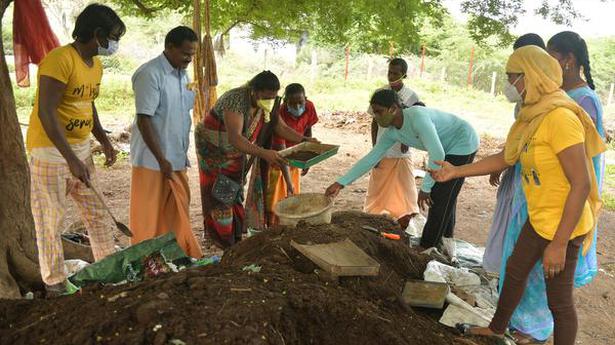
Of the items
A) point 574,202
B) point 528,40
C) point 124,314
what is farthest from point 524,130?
point 124,314

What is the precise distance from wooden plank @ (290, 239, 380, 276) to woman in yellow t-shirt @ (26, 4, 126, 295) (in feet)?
4.79

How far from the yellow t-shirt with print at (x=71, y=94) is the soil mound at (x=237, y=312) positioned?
1.23m

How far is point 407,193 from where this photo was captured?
5.55m

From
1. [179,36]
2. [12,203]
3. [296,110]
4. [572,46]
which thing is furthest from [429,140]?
[12,203]

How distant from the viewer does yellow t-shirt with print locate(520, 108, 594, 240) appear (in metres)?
2.42

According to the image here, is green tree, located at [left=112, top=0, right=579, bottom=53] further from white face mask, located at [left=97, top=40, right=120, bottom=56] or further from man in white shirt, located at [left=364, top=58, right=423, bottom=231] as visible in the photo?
white face mask, located at [left=97, top=40, right=120, bottom=56]

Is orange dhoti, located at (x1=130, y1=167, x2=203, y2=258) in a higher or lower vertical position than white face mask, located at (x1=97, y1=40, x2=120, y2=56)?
lower

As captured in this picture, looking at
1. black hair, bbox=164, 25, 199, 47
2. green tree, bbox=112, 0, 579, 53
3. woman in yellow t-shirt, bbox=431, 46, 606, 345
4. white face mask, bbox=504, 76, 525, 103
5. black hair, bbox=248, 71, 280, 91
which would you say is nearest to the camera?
woman in yellow t-shirt, bbox=431, 46, 606, 345

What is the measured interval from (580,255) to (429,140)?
1.45 m

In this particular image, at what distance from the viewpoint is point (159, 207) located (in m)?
3.95

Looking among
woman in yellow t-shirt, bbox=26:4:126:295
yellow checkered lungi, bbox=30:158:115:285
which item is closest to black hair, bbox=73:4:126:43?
woman in yellow t-shirt, bbox=26:4:126:295

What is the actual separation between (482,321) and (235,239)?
2.46m

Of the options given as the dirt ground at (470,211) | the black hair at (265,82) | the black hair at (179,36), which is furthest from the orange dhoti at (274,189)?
the black hair at (179,36)

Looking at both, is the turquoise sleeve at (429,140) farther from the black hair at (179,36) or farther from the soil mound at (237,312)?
the black hair at (179,36)
